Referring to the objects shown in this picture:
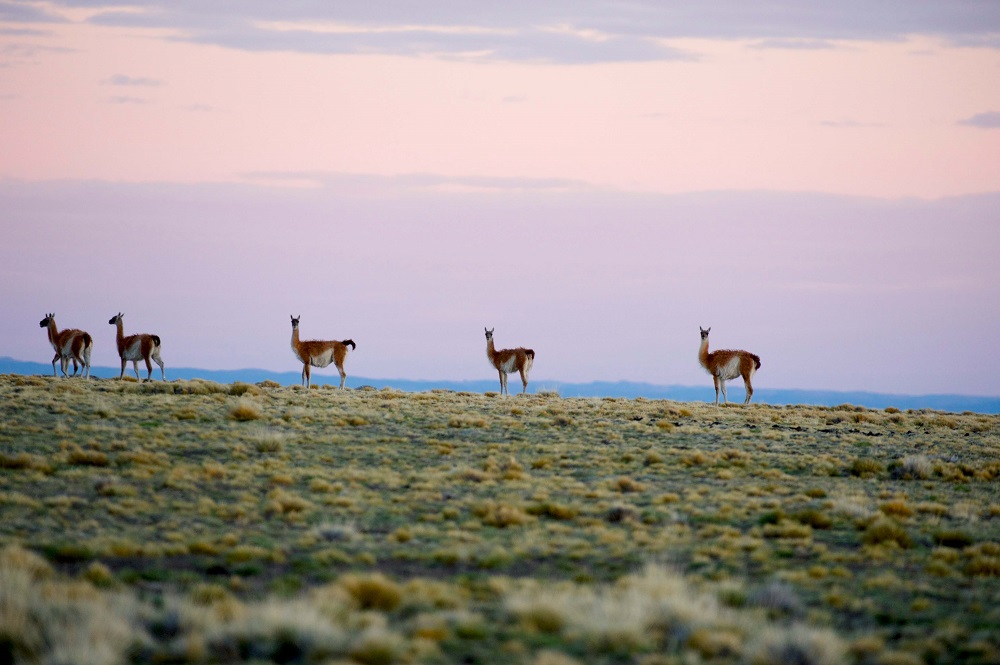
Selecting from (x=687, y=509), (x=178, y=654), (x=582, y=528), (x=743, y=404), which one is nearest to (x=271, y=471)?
(x=582, y=528)

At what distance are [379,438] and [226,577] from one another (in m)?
12.9

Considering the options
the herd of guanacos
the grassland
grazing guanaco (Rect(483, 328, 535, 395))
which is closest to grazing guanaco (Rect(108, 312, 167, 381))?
the herd of guanacos

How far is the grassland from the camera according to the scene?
9.30 m

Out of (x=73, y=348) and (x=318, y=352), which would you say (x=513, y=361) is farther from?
(x=73, y=348)

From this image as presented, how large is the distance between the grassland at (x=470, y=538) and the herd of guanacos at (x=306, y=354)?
26.3 feet

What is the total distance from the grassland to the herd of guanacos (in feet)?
26.3

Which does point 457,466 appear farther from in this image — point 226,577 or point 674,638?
point 674,638

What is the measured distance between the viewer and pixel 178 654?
28.1 ft

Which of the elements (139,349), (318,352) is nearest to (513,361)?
(318,352)

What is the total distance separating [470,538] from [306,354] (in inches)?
984

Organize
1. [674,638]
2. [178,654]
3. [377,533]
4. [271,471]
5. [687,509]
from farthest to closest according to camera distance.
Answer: [271,471]
[687,509]
[377,533]
[674,638]
[178,654]

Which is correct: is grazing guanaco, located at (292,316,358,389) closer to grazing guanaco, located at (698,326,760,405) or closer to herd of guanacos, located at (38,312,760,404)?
herd of guanacos, located at (38,312,760,404)

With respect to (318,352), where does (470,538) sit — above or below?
below

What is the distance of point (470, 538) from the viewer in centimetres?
1494
